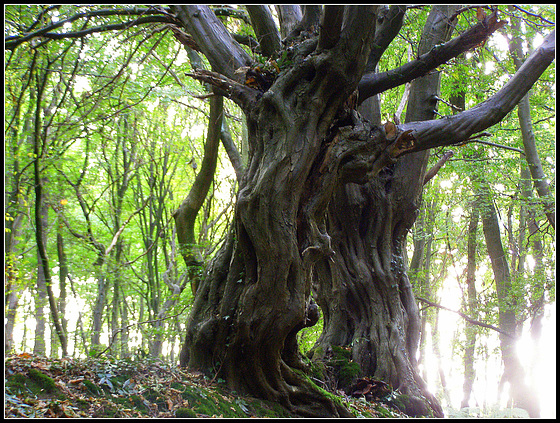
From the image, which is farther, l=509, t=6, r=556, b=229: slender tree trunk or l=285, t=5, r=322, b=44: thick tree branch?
l=509, t=6, r=556, b=229: slender tree trunk

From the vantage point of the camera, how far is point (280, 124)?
11.9 feet

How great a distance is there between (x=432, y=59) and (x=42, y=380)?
4508 mm

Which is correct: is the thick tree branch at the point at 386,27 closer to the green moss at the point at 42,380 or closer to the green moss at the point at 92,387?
the green moss at the point at 92,387

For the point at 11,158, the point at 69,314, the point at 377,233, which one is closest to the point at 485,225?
the point at 377,233

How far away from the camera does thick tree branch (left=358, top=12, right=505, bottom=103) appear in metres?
3.90

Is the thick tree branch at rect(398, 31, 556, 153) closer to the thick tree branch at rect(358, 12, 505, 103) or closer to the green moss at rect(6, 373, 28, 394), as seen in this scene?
the thick tree branch at rect(358, 12, 505, 103)

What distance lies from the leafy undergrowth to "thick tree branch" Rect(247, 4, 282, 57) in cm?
365

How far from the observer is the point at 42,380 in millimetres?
2773

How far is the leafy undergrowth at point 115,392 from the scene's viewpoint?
259 centimetres

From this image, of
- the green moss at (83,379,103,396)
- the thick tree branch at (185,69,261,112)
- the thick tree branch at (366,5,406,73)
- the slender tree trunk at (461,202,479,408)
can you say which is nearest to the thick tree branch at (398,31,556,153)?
the thick tree branch at (366,5,406,73)

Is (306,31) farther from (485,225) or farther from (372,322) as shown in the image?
(485,225)

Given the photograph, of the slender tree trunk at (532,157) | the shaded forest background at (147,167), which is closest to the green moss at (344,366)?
the shaded forest background at (147,167)

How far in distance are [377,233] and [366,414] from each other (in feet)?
8.05

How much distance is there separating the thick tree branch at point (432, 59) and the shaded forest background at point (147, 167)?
87 centimetres
